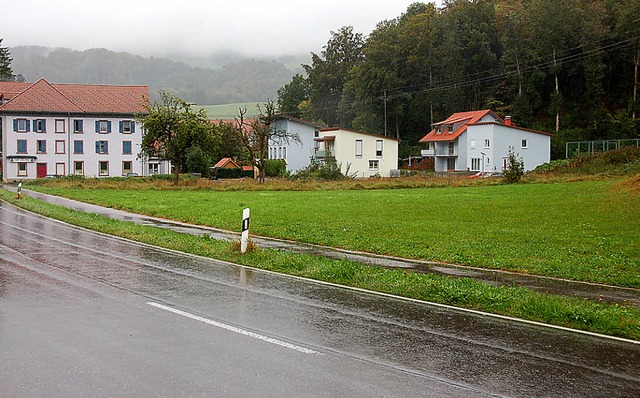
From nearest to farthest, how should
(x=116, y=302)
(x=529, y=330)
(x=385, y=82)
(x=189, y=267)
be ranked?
1. (x=529, y=330)
2. (x=116, y=302)
3. (x=189, y=267)
4. (x=385, y=82)

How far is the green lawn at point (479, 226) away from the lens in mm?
14789

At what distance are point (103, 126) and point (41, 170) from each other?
9.52 metres

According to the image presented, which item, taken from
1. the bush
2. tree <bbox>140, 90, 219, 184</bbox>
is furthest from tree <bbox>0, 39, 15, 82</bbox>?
tree <bbox>140, 90, 219, 184</bbox>

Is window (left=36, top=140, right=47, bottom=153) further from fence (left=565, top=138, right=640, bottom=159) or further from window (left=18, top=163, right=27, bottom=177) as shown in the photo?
fence (left=565, top=138, right=640, bottom=159)

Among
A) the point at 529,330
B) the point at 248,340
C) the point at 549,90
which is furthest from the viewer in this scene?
the point at 549,90

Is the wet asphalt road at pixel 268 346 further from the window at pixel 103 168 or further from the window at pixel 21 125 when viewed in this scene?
the window at pixel 103 168

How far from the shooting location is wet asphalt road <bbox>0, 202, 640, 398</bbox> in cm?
592

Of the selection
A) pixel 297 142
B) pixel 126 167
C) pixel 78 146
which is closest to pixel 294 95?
pixel 297 142

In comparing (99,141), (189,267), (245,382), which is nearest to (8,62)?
(99,141)

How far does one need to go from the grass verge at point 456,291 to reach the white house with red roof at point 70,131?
68.0 meters

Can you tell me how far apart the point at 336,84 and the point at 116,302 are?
112 m

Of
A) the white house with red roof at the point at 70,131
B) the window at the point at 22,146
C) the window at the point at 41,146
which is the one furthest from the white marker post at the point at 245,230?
the window at the point at 22,146

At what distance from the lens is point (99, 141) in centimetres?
8150

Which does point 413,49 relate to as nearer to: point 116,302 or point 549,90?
point 549,90
